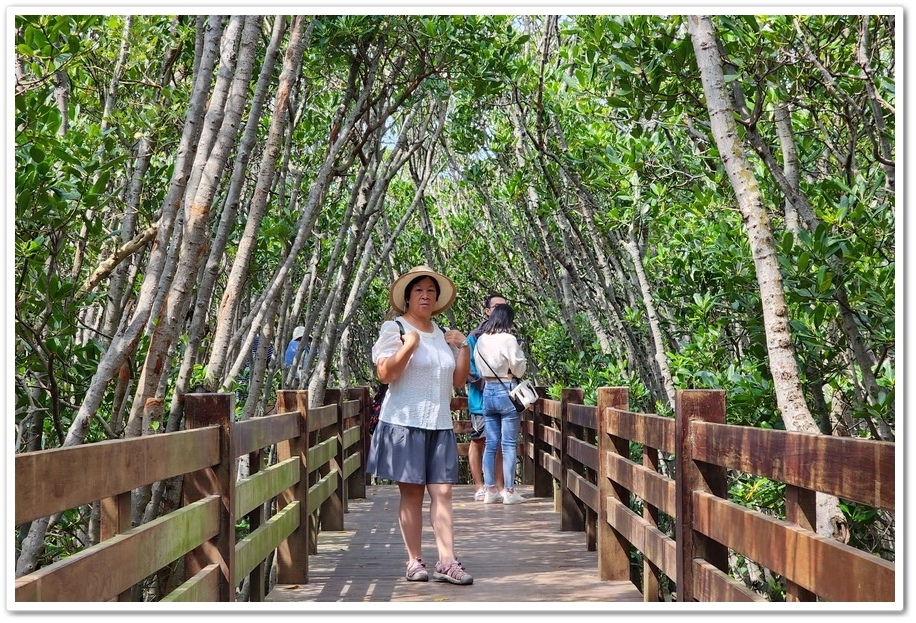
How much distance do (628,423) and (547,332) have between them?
10.2 metres

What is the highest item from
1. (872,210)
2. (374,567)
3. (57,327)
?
(872,210)

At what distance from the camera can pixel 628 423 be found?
5145mm

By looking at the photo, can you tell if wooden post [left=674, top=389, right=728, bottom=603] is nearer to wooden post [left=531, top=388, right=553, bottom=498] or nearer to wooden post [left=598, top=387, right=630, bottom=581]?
wooden post [left=598, top=387, right=630, bottom=581]

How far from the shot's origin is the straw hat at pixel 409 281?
521cm

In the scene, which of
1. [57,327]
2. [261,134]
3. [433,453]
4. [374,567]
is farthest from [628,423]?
[261,134]

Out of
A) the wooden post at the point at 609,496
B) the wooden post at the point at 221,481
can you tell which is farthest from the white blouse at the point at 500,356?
the wooden post at the point at 221,481

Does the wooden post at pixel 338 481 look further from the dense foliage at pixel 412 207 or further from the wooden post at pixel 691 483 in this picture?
the wooden post at pixel 691 483

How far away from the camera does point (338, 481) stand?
8.02 meters

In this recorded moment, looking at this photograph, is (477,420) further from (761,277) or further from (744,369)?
(761,277)

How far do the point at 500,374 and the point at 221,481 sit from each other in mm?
4597

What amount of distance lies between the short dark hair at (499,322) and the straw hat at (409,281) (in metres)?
2.87

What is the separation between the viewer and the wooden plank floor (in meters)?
5.21

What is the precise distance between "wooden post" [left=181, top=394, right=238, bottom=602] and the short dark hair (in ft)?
15.1

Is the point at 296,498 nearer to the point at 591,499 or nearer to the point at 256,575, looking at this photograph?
the point at 256,575
